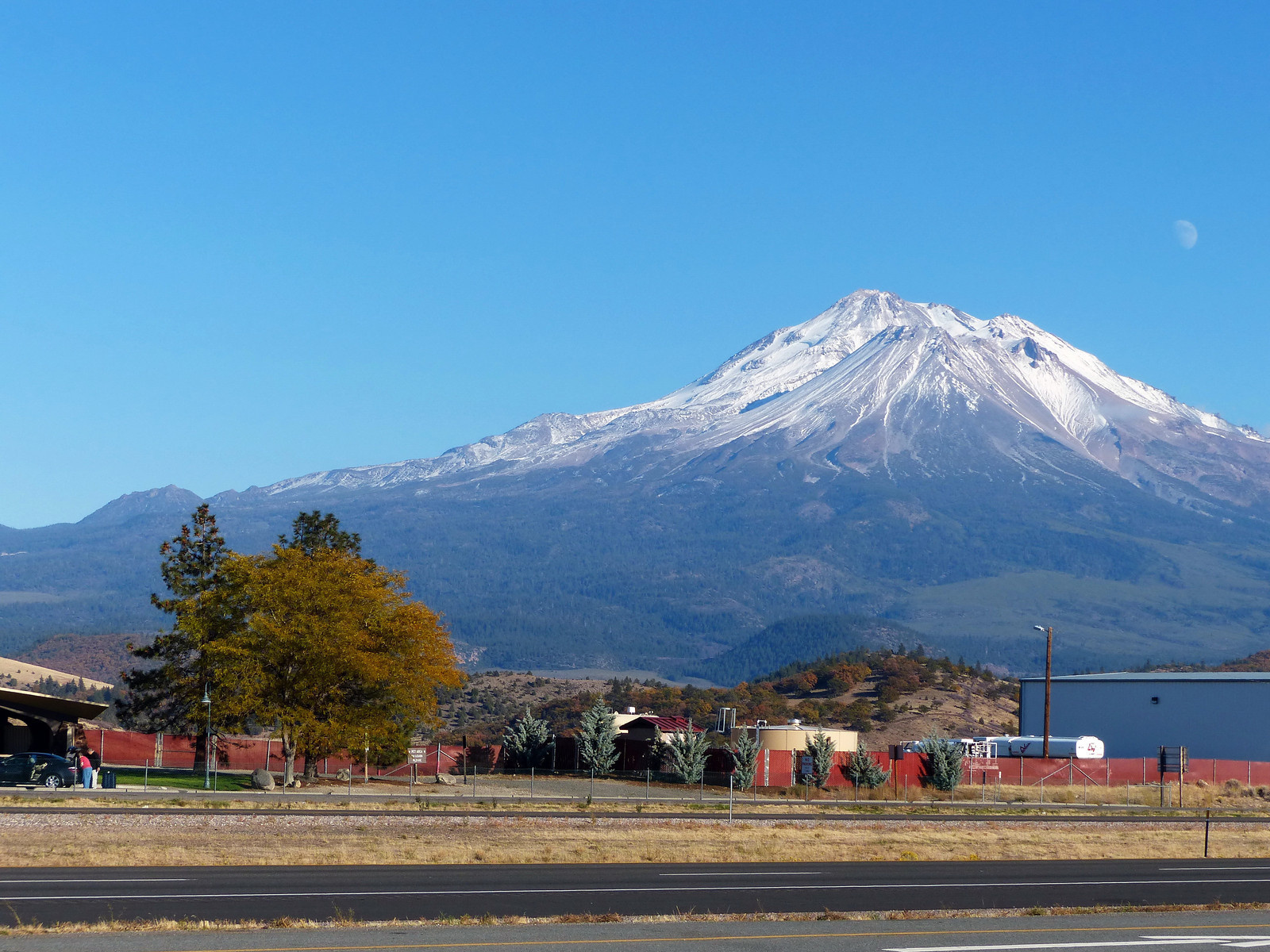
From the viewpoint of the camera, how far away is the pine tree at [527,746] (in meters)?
66.7

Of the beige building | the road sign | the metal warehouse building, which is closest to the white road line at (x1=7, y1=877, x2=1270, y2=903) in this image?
the road sign

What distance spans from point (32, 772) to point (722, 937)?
35358 millimetres

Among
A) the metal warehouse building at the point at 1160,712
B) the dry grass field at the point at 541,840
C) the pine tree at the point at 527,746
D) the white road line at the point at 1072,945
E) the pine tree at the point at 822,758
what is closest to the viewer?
the white road line at the point at 1072,945

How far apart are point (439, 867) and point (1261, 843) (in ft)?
78.1

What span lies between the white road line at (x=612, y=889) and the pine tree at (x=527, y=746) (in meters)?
41.4

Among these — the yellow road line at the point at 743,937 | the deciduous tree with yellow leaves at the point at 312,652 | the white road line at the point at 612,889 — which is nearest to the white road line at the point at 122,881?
the white road line at the point at 612,889

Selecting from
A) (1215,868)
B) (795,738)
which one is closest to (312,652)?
(795,738)

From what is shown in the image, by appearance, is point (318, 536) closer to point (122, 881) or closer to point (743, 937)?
point (122, 881)

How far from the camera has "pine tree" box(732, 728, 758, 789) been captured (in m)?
58.5

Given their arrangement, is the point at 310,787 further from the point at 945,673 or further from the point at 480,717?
the point at 945,673

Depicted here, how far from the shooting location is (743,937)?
61.3 feet

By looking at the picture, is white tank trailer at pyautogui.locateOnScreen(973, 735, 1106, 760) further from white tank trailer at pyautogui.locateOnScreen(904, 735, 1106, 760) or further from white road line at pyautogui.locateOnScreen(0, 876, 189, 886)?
white road line at pyautogui.locateOnScreen(0, 876, 189, 886)

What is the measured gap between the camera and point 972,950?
701 inches

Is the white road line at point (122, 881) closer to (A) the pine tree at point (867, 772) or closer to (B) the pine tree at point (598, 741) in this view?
(A) the pine tree at point (867, 772)
